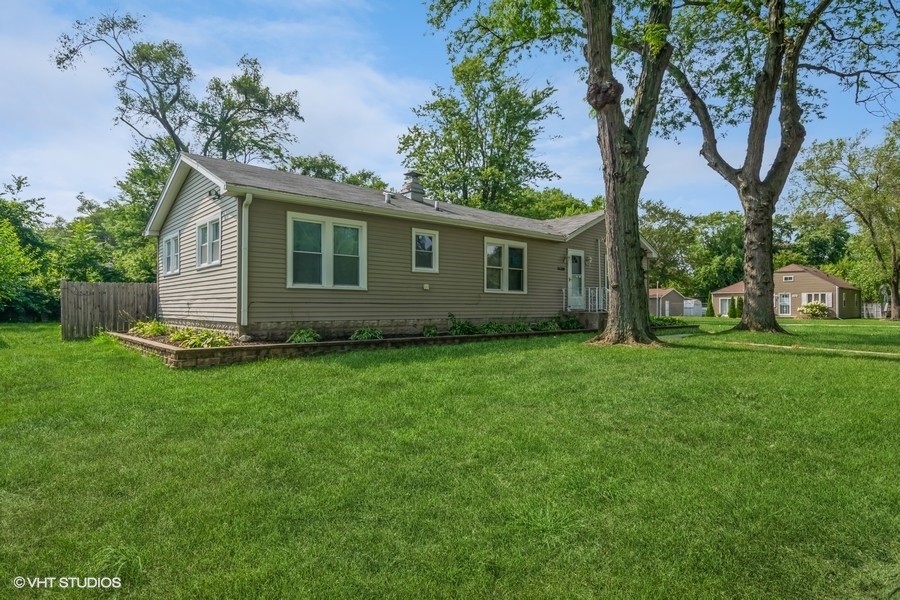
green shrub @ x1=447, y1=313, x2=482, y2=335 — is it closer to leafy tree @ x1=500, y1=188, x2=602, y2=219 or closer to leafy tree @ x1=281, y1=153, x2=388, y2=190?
leafy tree @ x1=500, y1=188, x2=602, y2=219

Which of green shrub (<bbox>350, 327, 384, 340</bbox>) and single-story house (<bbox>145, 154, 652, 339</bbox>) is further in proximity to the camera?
green shrub (<bbox>350, 327, 384, 340</bbox>)

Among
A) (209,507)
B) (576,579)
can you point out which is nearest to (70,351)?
(209,507)

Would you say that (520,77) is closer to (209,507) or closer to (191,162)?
(191,162)

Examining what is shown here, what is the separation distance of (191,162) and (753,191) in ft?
45.0

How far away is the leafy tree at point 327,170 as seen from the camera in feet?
95.9

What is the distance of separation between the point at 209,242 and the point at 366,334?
414 cm

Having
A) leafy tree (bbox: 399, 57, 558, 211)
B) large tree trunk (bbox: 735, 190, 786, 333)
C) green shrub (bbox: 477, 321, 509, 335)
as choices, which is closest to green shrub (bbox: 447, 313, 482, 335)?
green shrub (bbox: 477, 321, 509, 335)

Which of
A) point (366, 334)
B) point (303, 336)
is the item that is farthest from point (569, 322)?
point (303, 336)

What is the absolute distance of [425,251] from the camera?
11641 millimetres

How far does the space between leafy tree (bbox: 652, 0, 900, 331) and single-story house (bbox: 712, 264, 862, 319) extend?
30235 millimetres

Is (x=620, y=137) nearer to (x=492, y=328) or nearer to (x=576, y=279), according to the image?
(x=492, y=328)

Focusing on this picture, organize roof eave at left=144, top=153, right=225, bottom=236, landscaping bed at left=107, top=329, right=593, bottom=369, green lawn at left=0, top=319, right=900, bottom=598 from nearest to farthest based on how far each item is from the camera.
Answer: green lawn at left=0, top=319, right=900, bottom=598 → landscaping bed at left=107, top=329, right=593, bottom=369 → roof eave at left=144, top=153, right=225, bottom=236

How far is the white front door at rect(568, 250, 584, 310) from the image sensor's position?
1542 cm

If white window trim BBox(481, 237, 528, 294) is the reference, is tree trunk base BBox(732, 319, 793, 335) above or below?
below
